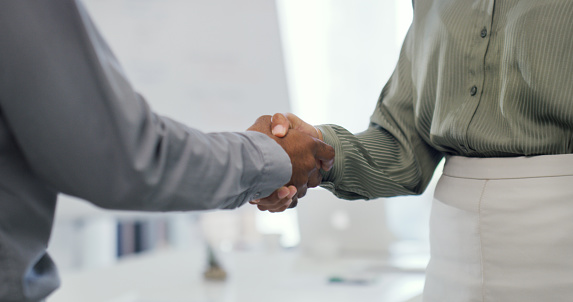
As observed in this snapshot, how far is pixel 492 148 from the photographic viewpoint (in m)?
0.94

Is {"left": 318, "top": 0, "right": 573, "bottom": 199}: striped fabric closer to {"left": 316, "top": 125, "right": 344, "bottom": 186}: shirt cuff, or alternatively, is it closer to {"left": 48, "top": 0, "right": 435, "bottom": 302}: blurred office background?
{"left": 316, "top": 125, "right": 344, "bottom": 186}: shirt cuff

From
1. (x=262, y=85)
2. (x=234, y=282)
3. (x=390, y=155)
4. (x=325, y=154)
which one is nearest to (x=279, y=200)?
(x=325, y=154)

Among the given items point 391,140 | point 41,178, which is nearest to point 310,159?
point 391,140

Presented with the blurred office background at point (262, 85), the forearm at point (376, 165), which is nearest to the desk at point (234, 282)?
the blurred office background at point (262, 85)

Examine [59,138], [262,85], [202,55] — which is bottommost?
[262,85]

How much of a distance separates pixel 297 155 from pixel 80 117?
552 millimetres

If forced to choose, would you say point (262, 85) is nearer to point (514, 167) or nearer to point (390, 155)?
point (390, 155)

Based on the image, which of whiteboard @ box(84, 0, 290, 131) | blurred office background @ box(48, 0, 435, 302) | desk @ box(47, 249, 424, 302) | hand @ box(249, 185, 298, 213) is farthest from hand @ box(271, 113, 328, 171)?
whiteboard @ box(84, 0, 290, 131)

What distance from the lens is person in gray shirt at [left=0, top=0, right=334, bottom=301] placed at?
1.84ft

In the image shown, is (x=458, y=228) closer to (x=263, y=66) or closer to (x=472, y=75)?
(x=472, y=75)

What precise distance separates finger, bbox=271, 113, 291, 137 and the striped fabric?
10 cm

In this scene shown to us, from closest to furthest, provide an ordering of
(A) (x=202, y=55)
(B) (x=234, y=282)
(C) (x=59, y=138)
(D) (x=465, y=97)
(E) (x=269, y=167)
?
(C) (x=59, y=138), (E) (x=269, y=167), (D) (x=465, y=97), (B) (x=234, y=282), (A) (x=202, y=55)

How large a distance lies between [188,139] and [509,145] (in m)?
0.58

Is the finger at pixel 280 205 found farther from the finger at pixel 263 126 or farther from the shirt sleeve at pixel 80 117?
the shirt sleeve at pixel 80 117
